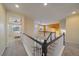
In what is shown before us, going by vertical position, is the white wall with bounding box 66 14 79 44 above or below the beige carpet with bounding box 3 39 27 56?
above

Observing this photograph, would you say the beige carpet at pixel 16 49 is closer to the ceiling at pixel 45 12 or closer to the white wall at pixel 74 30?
the ceiling at pixel 45 12

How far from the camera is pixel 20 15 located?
127 inches

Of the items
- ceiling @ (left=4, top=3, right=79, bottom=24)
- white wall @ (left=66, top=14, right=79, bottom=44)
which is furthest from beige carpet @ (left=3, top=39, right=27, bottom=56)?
white wall @ (left=66, top=14, right=79, bottom=44)

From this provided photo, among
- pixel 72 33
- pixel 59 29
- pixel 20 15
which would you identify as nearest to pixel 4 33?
pixel 20 15

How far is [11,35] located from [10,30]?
0.48 ft

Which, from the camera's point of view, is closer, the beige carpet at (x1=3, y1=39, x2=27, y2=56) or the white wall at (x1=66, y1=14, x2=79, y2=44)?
the beige carpet at (x1=3, y1=39, x2=27, y2=56)

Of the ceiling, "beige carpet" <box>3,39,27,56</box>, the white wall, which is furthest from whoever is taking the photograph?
the white wall

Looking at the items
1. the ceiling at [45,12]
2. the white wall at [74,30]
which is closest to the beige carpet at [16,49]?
the ceiling at [45,12]

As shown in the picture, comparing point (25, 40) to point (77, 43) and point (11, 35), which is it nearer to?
point (11, 35)

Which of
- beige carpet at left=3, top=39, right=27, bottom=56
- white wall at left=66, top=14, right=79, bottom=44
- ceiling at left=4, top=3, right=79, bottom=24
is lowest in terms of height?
beige carpet at left=3, top=39, right=27, bottom=56

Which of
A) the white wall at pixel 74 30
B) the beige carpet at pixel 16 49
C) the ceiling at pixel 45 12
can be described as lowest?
the beige carpet at pixel 16 49

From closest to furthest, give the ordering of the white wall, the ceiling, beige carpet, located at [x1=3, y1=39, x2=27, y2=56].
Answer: the ceiling < beige carpet, located at [x1=3, y1=39, x2=27, y2=56] < the white wall

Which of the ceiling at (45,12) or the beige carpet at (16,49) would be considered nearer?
the ceiling at (45,12)

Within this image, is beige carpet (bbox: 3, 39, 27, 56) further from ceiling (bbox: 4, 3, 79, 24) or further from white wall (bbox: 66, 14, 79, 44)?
white wall (bbox: 66, 14, 79, 44)
